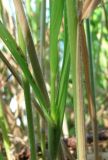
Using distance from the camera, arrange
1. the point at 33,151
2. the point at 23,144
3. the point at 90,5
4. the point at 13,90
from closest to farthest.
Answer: the point at 90,5 → the point at 33,151 → the point at 23,144 → the point at 13,90

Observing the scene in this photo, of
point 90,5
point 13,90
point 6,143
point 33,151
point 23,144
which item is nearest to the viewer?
point 90,5

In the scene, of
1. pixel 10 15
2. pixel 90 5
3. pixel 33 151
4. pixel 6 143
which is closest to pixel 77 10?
pixel 90 5

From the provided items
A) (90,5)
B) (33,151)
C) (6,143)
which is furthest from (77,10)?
(6,143)

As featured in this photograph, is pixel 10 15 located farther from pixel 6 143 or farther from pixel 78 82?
pixel 78 82

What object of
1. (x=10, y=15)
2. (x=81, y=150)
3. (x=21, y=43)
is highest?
(x=10, y=15)

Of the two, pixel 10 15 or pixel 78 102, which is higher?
pixel 10 15

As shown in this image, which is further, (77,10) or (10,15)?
(10,15)

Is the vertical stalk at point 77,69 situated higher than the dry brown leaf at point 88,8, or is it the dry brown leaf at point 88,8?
the dry brown leaf at point 88,8

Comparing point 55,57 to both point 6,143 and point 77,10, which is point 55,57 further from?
point 6,143

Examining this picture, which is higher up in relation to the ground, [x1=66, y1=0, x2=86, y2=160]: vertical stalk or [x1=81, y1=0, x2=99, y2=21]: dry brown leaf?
[x1=81, y1=0, x2=99, y2=21]: dry brown leaf
